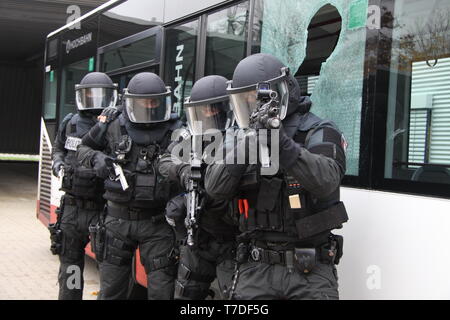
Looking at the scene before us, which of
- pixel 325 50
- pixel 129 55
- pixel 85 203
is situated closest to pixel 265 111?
pixel 325 50

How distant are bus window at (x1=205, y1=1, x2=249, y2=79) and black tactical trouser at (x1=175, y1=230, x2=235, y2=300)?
3.70 feet

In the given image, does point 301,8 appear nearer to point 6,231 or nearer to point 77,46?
point 77,46

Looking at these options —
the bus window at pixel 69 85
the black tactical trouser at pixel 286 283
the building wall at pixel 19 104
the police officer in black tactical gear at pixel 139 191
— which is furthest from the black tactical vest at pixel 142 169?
the building wall at pixel 19 104

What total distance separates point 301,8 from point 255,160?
1185 millimetres

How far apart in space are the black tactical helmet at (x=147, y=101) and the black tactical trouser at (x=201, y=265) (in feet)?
3.10

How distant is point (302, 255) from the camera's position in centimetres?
232

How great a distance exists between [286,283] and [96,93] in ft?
9.05

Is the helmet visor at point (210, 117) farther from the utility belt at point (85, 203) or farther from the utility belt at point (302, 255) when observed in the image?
the utility belt at point (85, 203)

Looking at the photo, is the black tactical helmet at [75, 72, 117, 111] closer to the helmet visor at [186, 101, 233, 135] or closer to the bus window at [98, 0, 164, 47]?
the bus window at [98, 0, 164, 47]

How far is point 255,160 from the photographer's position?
2221 millimetres

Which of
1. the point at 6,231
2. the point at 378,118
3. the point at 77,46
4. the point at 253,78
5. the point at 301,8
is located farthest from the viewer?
the point at 6,231

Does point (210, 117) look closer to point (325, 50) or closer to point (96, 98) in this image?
point (325, 50)

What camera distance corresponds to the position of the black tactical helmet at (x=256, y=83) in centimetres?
237
